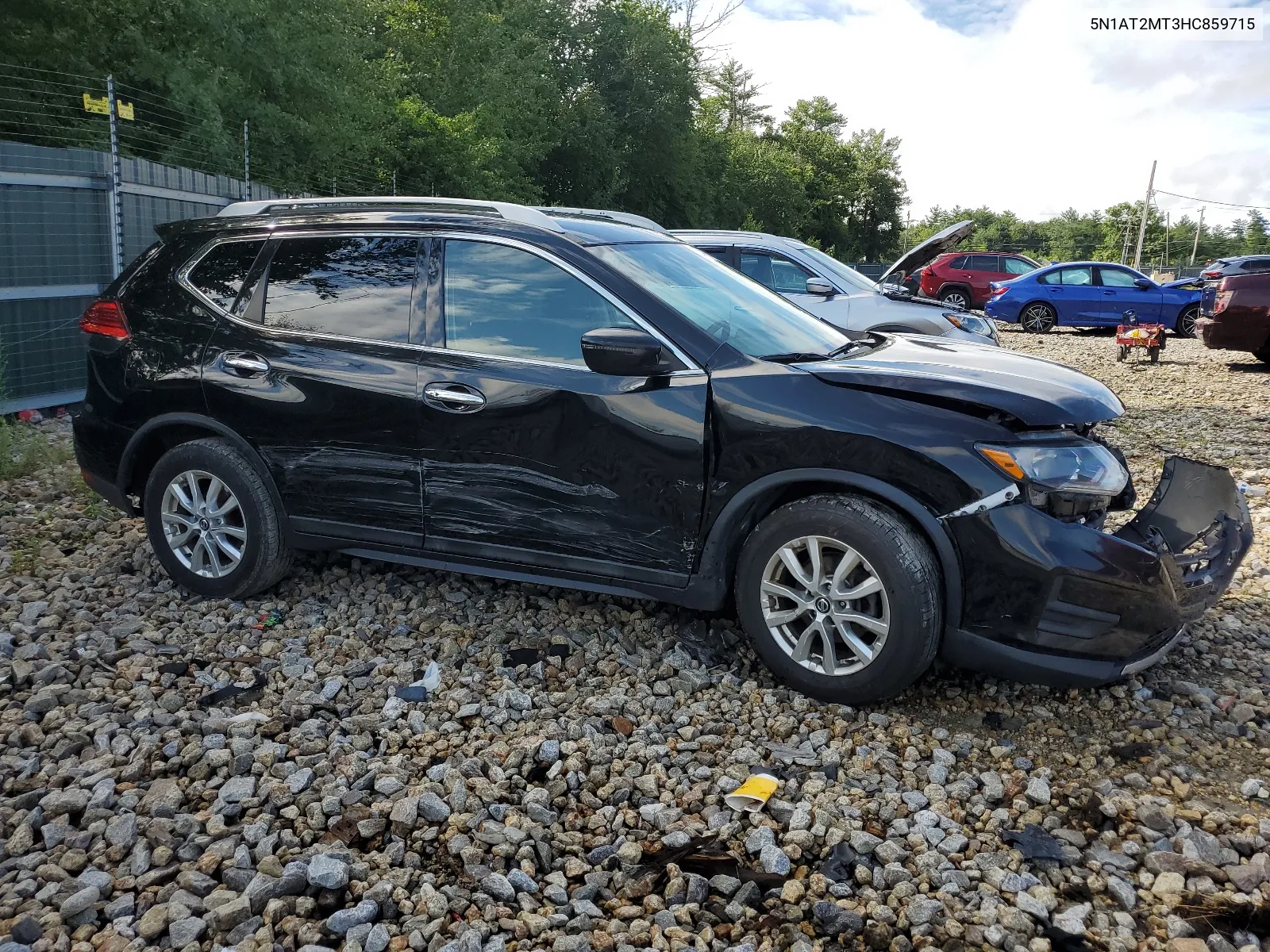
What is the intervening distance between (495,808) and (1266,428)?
9.27m

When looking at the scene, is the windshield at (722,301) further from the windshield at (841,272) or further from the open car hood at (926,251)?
the open car hood at (926,251)

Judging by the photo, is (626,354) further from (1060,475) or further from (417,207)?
(1060,475)

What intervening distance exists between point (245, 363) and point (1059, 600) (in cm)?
358

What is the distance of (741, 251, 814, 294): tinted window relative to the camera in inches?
425

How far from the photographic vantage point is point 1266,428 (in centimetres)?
965

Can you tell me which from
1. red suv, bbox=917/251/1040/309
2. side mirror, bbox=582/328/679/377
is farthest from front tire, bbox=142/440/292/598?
red suv, bbox=917/251/1040/309

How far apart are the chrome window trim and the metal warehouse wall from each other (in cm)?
454

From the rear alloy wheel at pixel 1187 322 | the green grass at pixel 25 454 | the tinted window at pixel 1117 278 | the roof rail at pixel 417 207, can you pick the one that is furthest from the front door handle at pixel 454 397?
the rear alloy wheel at pixel 1187 322

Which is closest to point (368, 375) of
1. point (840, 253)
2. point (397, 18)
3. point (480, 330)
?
point (480, 330)

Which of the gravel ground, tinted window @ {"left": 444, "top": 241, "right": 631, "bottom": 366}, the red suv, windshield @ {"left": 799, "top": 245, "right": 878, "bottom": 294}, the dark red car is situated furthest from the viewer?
the red suv

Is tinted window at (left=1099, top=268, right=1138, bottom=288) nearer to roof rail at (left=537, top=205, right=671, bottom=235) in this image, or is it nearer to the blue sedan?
the blue sedan

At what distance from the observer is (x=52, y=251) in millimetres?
8992

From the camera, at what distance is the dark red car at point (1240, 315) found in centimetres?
1323

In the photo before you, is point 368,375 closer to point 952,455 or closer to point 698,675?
point 698,675
